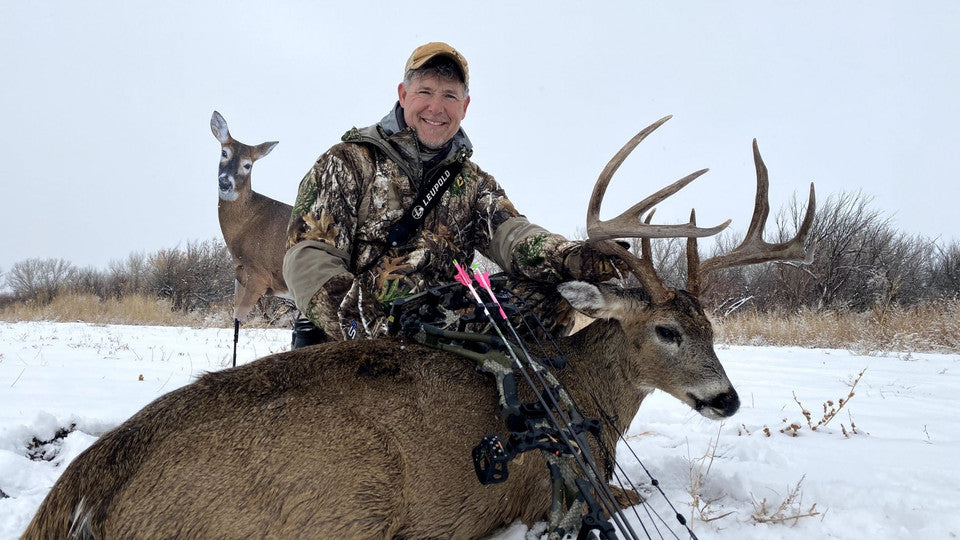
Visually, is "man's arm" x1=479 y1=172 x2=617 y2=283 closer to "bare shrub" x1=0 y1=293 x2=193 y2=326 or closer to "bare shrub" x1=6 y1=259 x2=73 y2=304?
"bare shrub" x1=0 y1=293 x2=193 y2=326

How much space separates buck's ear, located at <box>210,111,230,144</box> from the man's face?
3.92m

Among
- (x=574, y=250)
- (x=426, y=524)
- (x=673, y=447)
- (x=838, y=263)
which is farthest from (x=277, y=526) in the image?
(x=838, y=263)

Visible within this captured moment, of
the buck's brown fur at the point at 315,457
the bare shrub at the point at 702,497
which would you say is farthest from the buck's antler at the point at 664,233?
the bare shrub at the point at 702,497

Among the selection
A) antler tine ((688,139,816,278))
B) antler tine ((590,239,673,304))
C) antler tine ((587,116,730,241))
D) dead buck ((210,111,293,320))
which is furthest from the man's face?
dead buck ((210,111,293,320))

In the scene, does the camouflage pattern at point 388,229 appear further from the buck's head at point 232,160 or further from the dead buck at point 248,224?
the buck's head at point 232,160

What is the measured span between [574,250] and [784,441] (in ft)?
6.91

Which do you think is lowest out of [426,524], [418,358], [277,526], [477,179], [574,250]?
[426,524]

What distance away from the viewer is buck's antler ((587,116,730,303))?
341 cm

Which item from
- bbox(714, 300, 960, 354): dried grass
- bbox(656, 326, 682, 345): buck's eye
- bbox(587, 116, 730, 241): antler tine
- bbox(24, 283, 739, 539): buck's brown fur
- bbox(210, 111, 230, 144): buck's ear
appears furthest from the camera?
bbox(714, 300, 960, 354): dried grass

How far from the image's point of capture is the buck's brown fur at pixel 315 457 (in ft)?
7.00

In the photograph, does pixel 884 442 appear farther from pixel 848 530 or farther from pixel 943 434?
pixel 848 530

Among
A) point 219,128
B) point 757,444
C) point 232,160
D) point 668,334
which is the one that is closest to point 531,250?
point 668,334

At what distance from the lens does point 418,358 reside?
299 cm

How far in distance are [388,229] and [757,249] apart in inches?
96.5
